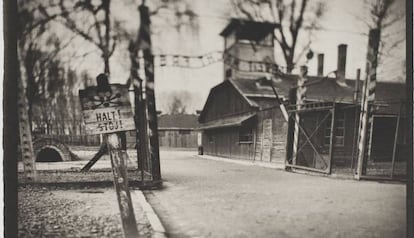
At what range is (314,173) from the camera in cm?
586

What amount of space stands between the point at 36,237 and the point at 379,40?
3.49m

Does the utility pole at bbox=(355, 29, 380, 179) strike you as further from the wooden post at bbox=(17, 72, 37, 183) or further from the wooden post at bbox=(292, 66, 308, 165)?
the wooden post at bbox=(17, 72, 37, 183)

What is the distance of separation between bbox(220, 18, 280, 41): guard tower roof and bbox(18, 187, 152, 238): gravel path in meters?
1.72

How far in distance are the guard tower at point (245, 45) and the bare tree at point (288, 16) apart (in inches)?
2.7

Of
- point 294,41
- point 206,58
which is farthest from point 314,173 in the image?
point 206,58

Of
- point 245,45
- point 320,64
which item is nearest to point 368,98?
point 320,64

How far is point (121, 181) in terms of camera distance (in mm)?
1986

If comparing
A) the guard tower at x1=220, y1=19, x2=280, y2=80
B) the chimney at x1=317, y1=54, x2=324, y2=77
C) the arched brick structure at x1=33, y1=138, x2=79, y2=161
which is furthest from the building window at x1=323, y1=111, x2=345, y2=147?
the arched brick structure at x1=33, y1=138, x2=79, y2=161

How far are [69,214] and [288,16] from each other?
8.26ft

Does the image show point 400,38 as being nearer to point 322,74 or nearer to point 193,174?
point 322,74

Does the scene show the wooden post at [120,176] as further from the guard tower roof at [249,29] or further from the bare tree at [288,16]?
the bare tree at [288,16]

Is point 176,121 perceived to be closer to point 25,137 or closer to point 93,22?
point 93,22

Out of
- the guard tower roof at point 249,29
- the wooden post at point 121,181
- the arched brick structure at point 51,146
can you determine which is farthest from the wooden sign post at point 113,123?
the guard tower roof at point 249,29

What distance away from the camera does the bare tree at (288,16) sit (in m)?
2.72
